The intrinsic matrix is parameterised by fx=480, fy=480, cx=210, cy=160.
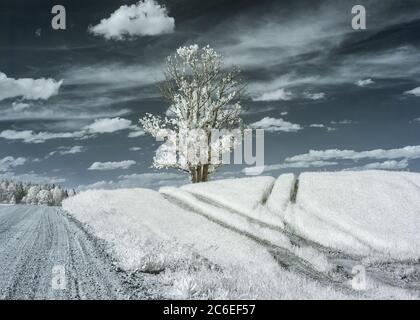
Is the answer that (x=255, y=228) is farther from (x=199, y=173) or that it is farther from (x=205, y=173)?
(x=199, y=173)

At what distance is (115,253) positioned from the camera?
1502cm

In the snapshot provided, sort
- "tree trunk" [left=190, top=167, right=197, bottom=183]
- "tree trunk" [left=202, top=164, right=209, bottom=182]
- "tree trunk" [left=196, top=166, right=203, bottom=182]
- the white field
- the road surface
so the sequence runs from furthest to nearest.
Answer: "tree trunk" [left=190, top=167, right=197, bottom=183]
"tree trunk" [left=202, top=164, right=209, bottom=182]
"tree trunk" [left=196, top=166, right=203, bottom=182]
the white field
the road surface

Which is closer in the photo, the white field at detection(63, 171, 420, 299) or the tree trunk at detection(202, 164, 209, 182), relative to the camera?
the white field at detection(63, 171, 420, 299)

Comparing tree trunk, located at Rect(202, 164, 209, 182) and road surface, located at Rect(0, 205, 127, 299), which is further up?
road surface, located at Rect(0, 205, 127, 299)

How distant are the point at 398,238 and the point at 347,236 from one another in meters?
2.62

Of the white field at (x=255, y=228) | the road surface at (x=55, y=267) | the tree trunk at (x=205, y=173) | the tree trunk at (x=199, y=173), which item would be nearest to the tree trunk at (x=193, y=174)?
the tree trunk at (x=199, y=173)

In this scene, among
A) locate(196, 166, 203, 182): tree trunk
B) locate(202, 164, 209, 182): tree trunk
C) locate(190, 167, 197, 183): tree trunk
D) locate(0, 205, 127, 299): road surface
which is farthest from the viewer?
locate(190, 167, 197, 183): tree trunk

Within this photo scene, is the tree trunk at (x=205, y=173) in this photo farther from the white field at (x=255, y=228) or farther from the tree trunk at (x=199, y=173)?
the white field at (x=255, y=228)

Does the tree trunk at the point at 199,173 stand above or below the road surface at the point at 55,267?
below

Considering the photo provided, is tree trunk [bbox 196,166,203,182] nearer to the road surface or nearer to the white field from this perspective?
the white field

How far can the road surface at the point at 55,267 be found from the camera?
10.2 meters

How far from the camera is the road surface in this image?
10.2 m

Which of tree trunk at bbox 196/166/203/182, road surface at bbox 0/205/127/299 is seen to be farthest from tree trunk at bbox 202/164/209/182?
road surface at bbox 0/205/127/299
